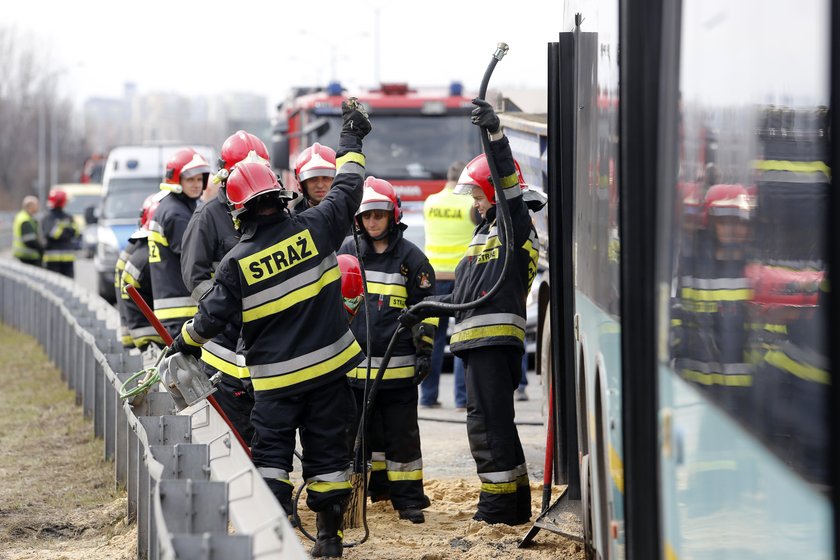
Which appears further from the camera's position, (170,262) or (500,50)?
(170,262)

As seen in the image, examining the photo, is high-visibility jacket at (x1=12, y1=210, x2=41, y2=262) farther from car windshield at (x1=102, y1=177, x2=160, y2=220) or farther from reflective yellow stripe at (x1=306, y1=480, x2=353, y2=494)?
reflective yellow stripe at (x1=306, y1=480, x2=353, y2=494)

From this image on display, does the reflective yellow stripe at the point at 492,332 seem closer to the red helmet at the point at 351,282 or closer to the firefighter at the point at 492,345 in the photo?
the firefighter at the point at 492,345

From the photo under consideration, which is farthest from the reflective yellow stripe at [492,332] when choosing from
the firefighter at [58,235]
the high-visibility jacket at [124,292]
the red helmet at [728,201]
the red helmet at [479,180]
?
the firefighter at [58,235]

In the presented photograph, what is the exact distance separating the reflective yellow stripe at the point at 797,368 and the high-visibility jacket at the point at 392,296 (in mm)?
4952

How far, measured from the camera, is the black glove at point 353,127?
6699 millimetres

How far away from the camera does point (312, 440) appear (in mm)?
6469

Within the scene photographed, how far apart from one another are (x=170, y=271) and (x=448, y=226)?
3.24 meters

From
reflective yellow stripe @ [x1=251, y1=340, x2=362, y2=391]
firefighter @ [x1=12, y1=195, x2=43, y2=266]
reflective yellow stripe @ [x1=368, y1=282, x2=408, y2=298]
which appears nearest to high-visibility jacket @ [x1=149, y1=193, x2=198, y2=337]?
reflective yellow stripe @ [x1=368, y1=282, x2=408, y2=298]

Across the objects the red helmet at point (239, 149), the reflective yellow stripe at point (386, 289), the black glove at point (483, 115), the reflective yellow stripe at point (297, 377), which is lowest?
the reflective yellow stripe at point (297, 377)

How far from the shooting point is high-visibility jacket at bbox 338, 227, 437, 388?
7668 millimetres

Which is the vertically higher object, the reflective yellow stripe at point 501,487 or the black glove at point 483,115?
the black glove at point 483,115

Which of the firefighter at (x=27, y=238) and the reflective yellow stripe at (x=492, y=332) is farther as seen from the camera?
the firefighter at (x=27, y=238)

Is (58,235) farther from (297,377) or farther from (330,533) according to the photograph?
(297,377)

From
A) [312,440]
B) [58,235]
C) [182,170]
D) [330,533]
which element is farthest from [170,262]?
[58,235]
